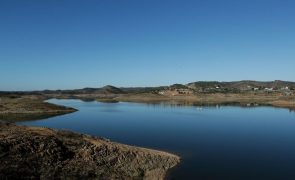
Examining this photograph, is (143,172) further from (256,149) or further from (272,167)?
(256,149)

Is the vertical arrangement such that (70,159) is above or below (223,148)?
above

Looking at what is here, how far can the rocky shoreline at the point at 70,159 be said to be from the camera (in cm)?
2897

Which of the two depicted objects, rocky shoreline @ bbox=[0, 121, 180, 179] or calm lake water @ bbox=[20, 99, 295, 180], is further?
calm lake water @ bbox=[20, 99, 295, 180]

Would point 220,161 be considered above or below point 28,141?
below

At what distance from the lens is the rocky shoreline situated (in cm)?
2897

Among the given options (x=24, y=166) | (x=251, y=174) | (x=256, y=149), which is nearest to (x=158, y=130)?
(x=256, y=149)

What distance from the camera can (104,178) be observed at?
29859 mm

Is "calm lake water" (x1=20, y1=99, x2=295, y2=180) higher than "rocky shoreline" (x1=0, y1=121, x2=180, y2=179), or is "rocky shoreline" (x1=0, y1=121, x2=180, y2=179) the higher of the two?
"rocky shoreline" (x1=0, y1=121, x2=180, y2=179)

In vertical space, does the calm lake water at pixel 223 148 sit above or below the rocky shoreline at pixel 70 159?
below

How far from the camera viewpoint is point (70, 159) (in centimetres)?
3212

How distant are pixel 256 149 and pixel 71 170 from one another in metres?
25.9

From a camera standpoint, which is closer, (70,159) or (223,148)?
(70,159)

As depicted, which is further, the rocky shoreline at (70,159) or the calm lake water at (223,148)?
the calm lake water at (223,148)

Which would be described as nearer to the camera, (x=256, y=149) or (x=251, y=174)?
(x=251, y=174)
